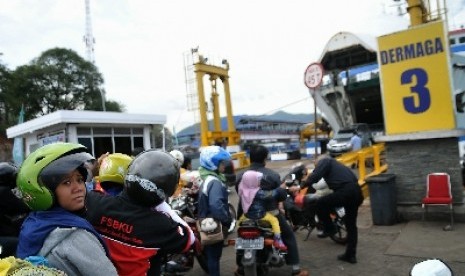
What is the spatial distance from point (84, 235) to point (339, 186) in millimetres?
4350

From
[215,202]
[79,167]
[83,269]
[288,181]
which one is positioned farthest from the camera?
[288,181]

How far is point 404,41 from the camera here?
7176 millimetres

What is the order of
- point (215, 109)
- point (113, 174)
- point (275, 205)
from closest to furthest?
point (113, 174) < point (275, 205) < point (215, 109)

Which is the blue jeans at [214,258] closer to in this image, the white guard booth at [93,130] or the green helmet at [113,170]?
the green helmet at [113,170]

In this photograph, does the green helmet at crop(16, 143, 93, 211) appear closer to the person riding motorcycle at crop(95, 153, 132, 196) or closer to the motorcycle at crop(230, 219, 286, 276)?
the person riding motorcycle at crop(95, 153, 132, 196)

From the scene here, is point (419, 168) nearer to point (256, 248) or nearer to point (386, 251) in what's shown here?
point (386, 251)

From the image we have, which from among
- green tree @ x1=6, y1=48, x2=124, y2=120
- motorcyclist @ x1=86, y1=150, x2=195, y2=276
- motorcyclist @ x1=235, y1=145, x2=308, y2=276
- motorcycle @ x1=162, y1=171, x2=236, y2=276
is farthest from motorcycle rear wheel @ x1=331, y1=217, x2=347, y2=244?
green tree @ x1=6, y1=48, x2=124, y2=120

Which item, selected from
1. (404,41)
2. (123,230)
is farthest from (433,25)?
(123,230)

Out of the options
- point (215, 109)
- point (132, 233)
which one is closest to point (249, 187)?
point (132, 233)

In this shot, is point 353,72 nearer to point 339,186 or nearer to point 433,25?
point 433,25

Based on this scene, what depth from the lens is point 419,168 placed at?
23.0ft

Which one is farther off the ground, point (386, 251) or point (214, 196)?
point (214, 196)

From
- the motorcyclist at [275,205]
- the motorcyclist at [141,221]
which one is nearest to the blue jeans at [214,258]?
the motorcyclist at [275,205]

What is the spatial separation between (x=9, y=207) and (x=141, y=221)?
6.39 ft
